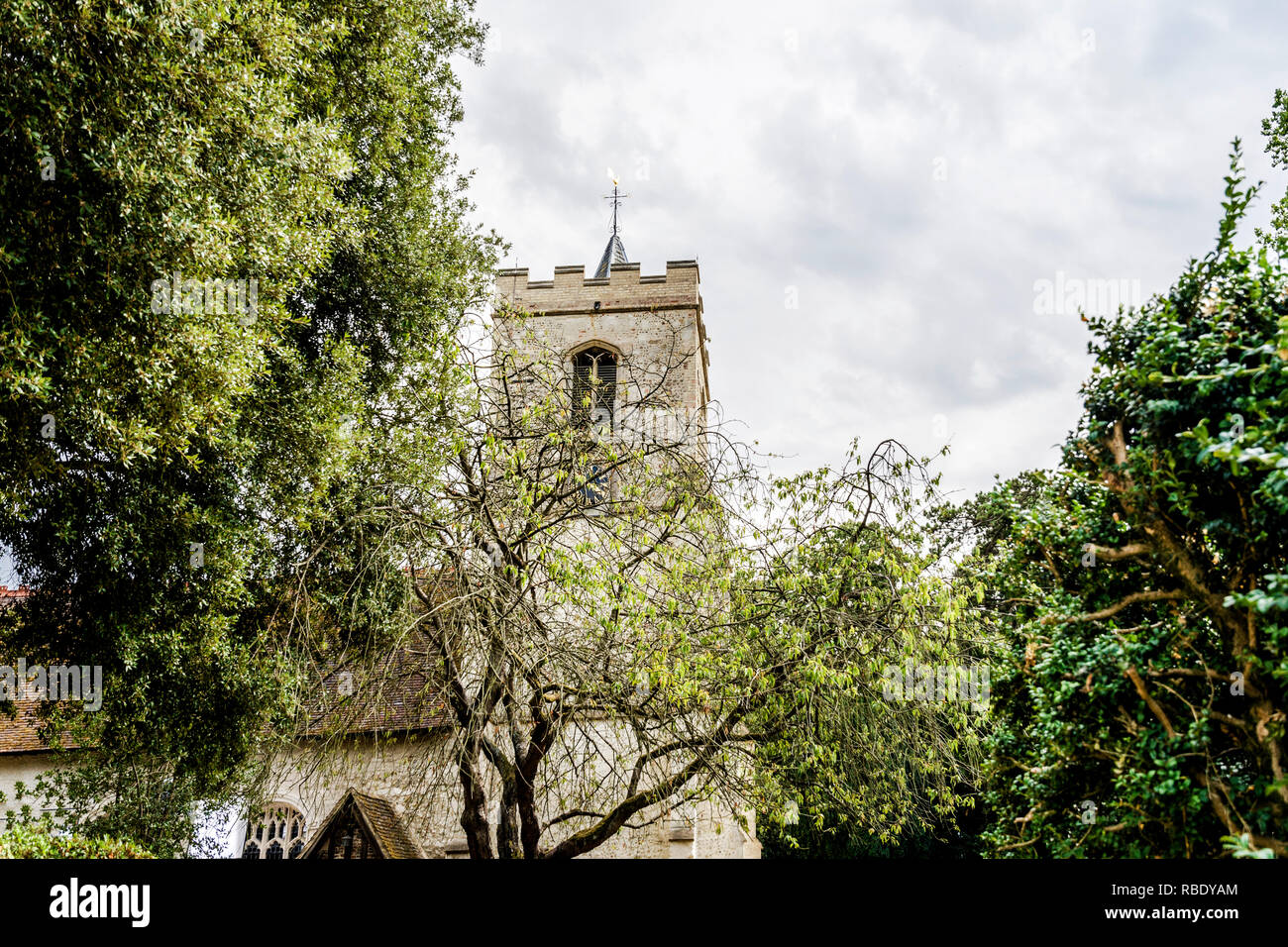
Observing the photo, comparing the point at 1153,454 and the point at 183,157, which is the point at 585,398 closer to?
the point at 183,157

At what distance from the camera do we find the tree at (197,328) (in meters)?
5.98

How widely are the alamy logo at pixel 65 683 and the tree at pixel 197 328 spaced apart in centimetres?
14

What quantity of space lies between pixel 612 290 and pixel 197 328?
48.4 feet

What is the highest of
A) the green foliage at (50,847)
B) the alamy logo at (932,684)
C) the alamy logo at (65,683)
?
the alamy logo at (65,683)

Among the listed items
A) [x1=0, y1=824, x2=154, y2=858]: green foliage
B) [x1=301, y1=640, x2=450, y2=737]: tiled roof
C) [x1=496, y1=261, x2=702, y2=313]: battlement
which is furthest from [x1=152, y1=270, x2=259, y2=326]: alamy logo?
[x1=496, y1=261, x2=702, y2=313]: battlement

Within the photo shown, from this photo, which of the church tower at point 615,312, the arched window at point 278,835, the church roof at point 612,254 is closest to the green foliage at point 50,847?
the arched window at point 278,835

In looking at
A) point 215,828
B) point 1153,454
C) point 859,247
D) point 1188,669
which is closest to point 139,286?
point 1153,454

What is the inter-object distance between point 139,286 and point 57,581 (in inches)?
140

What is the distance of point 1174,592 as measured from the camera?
4250 millimetres

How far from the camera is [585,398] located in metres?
9.58

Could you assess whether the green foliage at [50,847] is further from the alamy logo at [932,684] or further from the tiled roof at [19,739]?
the tiled roof at [19,739]
